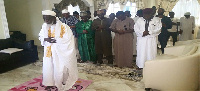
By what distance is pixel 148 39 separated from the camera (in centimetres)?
394

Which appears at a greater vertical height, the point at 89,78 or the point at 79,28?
the point at 79,28

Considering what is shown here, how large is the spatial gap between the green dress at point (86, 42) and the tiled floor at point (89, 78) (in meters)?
0.84

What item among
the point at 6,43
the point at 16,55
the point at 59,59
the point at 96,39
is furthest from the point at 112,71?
the point at 6,43

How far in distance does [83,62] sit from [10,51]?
2077mm

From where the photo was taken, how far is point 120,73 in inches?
157

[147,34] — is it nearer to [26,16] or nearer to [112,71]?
[112,71]

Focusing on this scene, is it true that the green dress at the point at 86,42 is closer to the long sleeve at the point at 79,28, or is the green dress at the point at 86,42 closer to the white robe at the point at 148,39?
the long sleeve at the point at 79,28

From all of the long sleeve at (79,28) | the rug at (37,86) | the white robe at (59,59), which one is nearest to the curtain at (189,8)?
the long sleeve at (79,28)

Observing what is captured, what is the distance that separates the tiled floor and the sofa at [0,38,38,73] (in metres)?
0.19

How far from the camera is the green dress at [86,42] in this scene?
184 inches

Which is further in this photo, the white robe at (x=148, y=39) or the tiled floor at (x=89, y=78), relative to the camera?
the white robe at (x=148, y=39)

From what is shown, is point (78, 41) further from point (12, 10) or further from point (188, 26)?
point (12, 10)

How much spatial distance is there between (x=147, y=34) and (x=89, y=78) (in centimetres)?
169

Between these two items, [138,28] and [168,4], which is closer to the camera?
[138,28]
